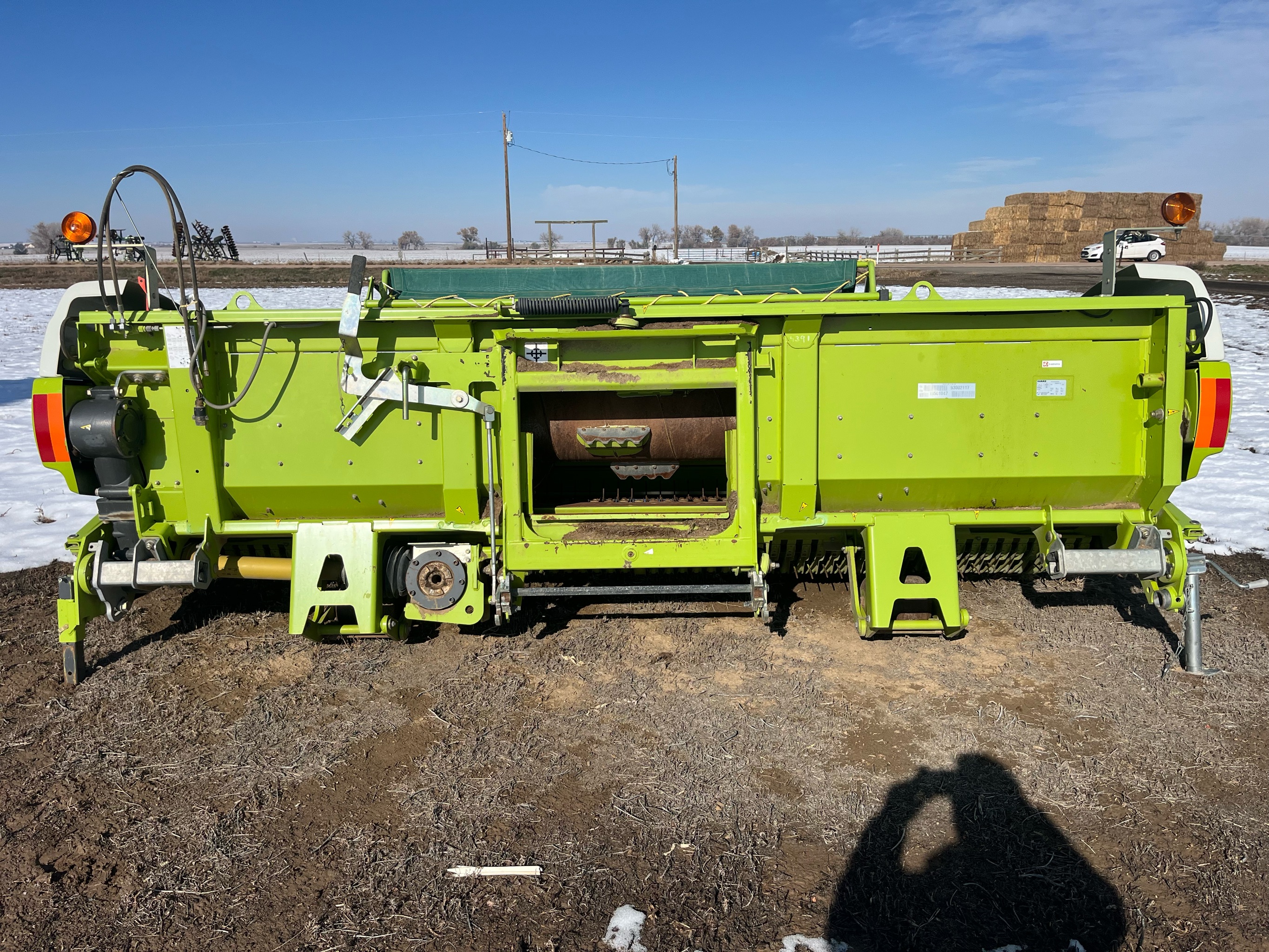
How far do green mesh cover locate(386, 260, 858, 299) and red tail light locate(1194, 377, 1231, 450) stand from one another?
1800 millimetres

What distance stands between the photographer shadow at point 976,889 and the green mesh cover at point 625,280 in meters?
2.87

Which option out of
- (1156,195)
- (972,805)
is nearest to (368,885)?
(972,805)

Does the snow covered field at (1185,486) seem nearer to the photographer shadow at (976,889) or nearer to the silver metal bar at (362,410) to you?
the silver metal bar at (362,410)

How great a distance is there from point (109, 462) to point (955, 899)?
391cm

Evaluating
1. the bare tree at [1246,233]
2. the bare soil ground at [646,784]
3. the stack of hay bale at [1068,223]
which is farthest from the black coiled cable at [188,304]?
the bare tree at [1246,233]

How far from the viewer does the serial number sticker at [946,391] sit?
12.7 feet

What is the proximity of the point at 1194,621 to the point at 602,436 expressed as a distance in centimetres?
283

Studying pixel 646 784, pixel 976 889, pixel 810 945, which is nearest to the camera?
pixel 810 945

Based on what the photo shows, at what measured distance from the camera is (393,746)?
11.2 feet

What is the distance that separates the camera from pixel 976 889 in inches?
101

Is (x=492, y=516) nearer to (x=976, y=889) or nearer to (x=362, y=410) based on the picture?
(x=362, y=410)

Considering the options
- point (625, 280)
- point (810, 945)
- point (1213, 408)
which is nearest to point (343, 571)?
point (625, 280)

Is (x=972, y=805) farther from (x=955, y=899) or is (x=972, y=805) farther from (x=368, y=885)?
(x=368, y=885)

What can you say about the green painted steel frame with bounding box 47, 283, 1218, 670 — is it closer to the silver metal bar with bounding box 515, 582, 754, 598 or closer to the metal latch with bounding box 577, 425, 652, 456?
the silver metal bar with bounding box 515, 582, 754, 598
